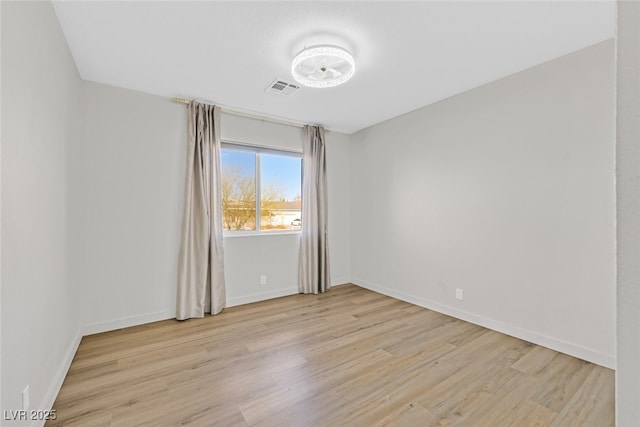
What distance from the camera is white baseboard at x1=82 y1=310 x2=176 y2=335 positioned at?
2813 mm

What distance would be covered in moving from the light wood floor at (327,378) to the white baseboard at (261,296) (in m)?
0.57

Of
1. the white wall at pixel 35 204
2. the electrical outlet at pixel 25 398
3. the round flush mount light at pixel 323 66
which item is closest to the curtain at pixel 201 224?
the white wall at pixel 35 204

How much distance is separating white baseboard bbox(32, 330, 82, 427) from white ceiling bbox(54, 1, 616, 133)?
247 centimetres

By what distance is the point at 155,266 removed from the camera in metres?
3.16

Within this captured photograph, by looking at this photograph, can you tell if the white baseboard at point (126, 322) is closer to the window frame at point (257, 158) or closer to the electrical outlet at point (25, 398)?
the window frame at point (257, 158)

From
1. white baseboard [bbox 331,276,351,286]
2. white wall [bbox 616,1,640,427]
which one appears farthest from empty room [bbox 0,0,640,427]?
white baseboard [bbox 331,276,351,286]

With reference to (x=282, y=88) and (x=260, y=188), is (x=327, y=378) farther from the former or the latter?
(x=282, y=88)

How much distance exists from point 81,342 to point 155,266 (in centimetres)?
90

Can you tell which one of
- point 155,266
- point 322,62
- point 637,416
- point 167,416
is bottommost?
point 167,416

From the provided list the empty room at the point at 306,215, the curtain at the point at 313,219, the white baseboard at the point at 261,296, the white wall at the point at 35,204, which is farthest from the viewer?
the curtain at the point at 313,219

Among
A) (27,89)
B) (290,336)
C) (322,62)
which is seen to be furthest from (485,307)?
(27,89)

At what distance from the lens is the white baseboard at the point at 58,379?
5.51ft

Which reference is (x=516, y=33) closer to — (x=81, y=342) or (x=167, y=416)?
(x=167, y=416)

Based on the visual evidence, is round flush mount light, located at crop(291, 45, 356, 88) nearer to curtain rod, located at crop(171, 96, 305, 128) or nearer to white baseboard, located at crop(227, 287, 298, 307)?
curtain rod, located at crop(171, 96, 305, 128)
